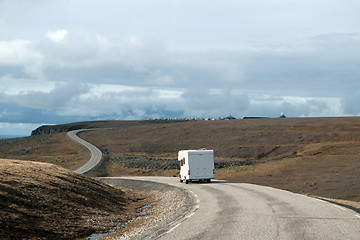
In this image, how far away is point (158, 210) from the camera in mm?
25375

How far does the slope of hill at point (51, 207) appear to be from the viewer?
1669 cm

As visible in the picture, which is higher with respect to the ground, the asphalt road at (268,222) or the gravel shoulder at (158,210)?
the asphalt road at (268,222)

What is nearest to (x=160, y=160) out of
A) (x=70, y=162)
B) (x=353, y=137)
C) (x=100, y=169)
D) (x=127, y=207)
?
(x=100, y=169)

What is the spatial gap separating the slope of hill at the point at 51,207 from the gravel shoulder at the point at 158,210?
133 cm

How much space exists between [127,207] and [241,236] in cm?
1650

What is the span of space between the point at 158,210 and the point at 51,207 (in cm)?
674


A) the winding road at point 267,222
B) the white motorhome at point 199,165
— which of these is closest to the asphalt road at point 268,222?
the winding road at point 267,222

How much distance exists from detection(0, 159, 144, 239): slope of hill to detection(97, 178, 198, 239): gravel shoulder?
133cm

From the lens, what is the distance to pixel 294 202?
21.6 metres

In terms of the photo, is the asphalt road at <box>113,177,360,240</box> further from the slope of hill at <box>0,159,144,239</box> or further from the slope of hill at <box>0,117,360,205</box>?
the slope of hill at <box>0,117,360,205</box>

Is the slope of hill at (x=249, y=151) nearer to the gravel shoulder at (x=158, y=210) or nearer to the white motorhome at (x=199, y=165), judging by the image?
the white motorhome at (x=199, y=165)

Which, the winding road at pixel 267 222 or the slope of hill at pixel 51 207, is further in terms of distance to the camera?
the slope of hill at pixel 51 207

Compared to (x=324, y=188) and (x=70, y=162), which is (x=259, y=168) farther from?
(x=70, y=162)

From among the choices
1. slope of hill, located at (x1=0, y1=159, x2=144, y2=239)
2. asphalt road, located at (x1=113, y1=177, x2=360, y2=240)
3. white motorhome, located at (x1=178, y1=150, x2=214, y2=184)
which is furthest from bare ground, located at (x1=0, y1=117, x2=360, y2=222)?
slope of hill, located at (x1=0, y1=159, x2=144, y2=239)
